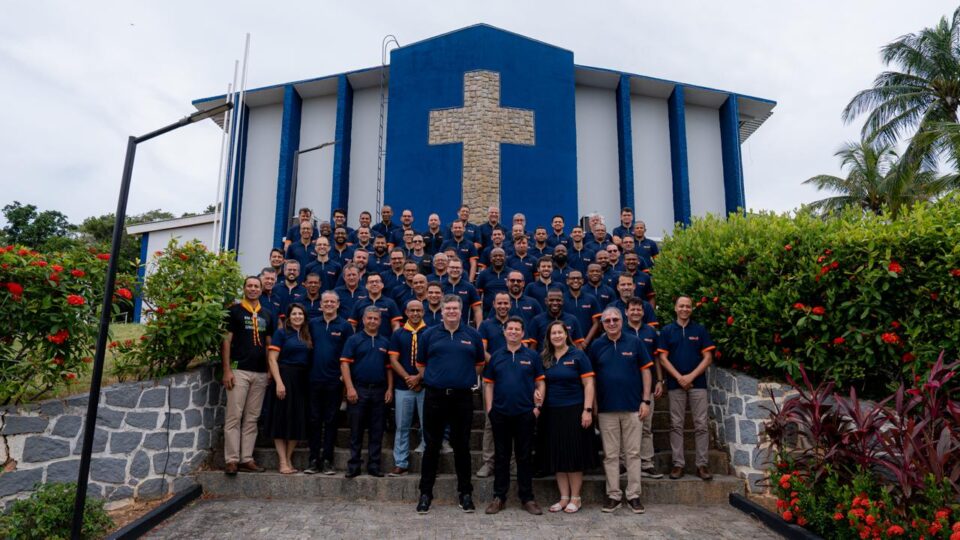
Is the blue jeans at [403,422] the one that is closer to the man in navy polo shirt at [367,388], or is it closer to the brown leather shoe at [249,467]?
the man in navy polo shirt at [367,388]

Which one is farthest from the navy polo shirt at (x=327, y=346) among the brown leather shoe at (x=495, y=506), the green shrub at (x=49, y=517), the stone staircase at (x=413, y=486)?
the green shrub at (x=49, y=517)

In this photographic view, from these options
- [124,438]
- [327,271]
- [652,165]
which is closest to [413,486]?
[124,438]

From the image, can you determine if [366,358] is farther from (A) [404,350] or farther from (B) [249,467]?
(B) [249,467]

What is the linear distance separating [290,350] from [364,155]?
11.9 meters

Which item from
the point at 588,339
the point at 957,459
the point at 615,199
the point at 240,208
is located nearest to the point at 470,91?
the point at 615,199

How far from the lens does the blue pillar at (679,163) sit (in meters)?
17.1

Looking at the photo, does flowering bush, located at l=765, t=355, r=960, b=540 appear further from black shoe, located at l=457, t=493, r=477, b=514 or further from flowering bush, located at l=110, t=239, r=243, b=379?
flowering bush, located at l=110, t=239, r=243, b=379

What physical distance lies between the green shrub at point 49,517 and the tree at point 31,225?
112ft

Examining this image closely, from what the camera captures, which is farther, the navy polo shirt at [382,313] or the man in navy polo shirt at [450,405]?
the navy polo shirt at [382,313]

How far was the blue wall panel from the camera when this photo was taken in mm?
14492

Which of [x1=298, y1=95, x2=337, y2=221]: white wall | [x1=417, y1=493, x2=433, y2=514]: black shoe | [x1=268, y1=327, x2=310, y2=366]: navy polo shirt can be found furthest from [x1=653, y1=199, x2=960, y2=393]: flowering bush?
[x1=298, y1=95, x2=337, y2=221]: white wall

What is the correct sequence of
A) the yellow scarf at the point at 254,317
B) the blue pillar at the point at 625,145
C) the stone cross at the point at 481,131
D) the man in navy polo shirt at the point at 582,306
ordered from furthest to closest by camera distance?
the blue pillar at the point at 625,145 → the stone cross at the point at 481,131 → the man in navy polo shirt at the point at 582,306 → the yellow scarf at the point at 254,317

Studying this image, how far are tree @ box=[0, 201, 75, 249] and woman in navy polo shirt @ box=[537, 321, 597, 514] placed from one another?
35767 millimetres

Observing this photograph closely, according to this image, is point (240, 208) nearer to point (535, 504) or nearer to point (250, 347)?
point (250, 347)
